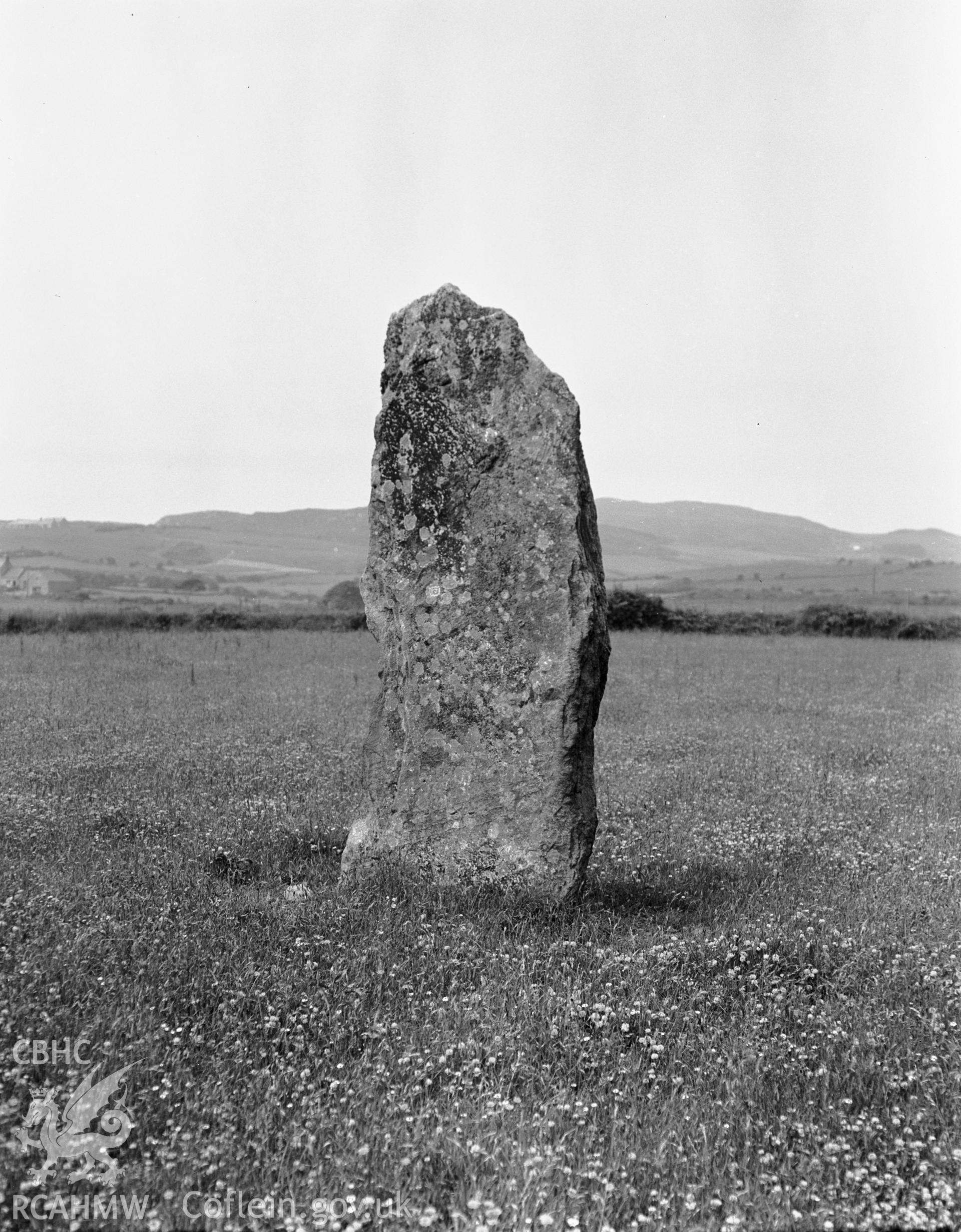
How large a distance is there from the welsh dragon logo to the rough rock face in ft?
11.9

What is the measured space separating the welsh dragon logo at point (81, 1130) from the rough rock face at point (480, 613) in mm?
3614

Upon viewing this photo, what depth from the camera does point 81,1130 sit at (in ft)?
14.4

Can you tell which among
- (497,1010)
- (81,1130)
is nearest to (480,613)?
(497,1010)

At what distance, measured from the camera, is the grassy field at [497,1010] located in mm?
4258

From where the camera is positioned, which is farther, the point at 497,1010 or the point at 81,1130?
the point at 497,1010

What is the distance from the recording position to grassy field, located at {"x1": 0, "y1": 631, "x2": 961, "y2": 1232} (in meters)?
4.26

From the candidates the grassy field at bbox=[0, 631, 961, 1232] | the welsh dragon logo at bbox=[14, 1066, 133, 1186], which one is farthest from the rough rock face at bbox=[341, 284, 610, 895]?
the welsh dragon logo at bbox=[14, 1066, 133, 1186]

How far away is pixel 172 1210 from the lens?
152 inches

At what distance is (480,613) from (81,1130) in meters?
4.66

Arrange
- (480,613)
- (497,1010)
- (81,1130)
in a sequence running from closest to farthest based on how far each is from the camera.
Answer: (81,1130)
(497,1010)
(480,613)

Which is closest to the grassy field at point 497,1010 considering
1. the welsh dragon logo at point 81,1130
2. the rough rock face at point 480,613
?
the welsh dragon logo at point 81,1130

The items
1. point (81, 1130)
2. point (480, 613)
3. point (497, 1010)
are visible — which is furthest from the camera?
point (480, 613)

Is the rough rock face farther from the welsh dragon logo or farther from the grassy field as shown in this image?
the welsh dragon logo

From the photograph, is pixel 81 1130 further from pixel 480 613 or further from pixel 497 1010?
pixel 480 613
